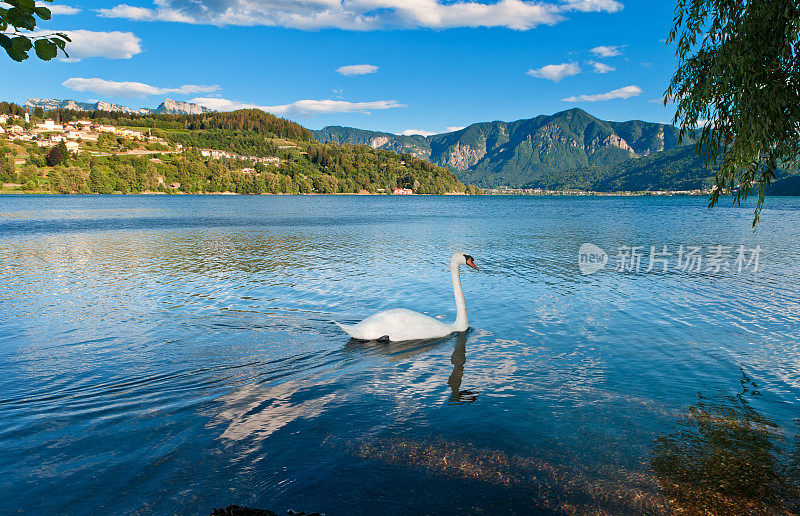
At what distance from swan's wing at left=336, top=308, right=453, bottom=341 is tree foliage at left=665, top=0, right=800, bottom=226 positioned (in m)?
7.35

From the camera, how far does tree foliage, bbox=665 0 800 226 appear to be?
8.34m

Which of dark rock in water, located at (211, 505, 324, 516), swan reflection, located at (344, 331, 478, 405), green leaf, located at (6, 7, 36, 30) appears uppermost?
green leaf, located at (6, 7, 36, 30)

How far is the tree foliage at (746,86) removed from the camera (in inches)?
328

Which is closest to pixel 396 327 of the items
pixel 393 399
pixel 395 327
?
pixel 395 327

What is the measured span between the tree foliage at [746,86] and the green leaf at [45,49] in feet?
33.7

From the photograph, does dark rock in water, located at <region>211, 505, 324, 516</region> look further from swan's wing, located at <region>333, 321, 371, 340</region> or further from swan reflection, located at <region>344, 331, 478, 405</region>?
swan's wing, located at <region>333, 321, 371, 340</region>

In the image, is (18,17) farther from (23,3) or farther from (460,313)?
(460,313)

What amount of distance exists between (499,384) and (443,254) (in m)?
21.6

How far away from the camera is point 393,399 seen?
27.4ft

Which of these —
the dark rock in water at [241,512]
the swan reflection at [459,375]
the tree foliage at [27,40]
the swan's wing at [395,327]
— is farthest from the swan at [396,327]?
the tree foliage at [27,40]

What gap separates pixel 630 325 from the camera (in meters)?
13.4

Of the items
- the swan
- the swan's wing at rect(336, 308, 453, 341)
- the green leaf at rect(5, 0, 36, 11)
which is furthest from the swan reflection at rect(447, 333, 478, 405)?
the green leaf at rect(5, 0, 36, 11)

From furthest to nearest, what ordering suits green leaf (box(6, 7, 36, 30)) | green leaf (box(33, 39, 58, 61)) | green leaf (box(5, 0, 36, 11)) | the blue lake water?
the blue lake water
green leaf (box(33, 39, 58, 61))
green leaf (box(6, 7, 36, 30))
green leaf (box(5, 0, 36, 11))

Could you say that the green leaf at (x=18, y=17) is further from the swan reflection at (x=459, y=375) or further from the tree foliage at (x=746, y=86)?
the tree foliage at (x=746, y=86)
